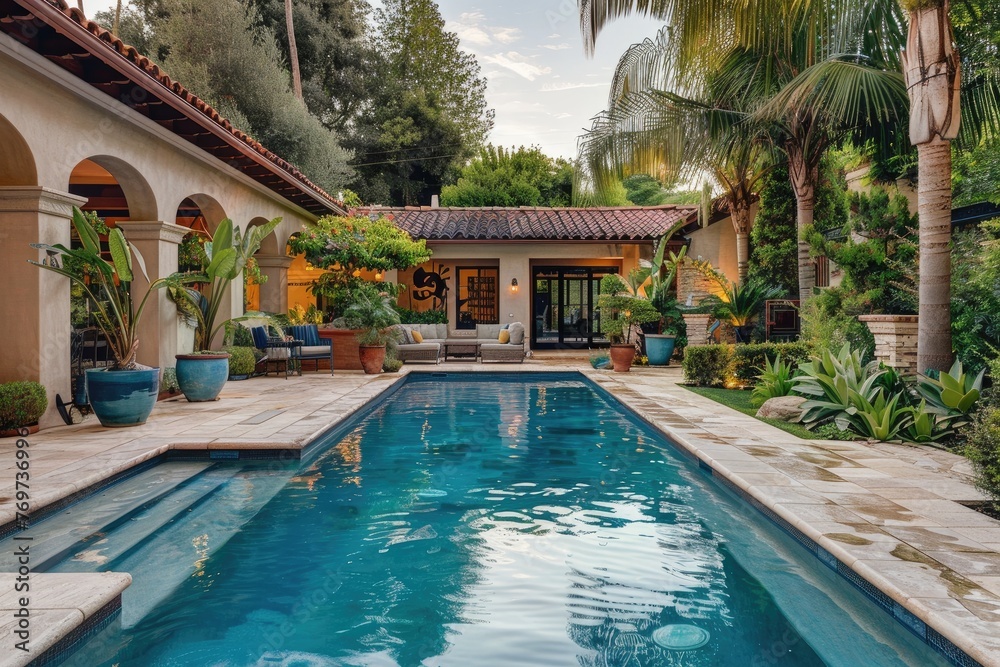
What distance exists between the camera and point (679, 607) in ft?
11.0

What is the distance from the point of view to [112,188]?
12.0 metres

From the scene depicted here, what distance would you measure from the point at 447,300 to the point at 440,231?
2.41 meters

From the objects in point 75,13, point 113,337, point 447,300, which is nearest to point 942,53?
point 75,13

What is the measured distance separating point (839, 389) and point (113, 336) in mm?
7687

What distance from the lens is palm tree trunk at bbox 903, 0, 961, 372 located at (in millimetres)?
5797

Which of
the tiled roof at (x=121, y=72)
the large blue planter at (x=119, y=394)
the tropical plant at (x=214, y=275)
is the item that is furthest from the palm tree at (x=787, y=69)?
the large blue planter at (x=119, y=394)

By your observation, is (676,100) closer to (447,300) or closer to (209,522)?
(209,522)

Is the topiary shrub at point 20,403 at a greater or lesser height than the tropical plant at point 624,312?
lesser

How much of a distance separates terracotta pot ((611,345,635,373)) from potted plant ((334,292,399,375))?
14.8ft

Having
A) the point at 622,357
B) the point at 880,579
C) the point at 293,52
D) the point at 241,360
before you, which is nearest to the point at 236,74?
the point at 293,52

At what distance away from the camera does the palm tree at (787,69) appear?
6113mm

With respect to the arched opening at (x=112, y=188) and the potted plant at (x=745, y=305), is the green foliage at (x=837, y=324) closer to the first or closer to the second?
the potted plant at (x=745, y=305)

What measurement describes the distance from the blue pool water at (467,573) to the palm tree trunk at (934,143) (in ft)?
8.74

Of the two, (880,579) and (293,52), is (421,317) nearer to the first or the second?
(293,52)
